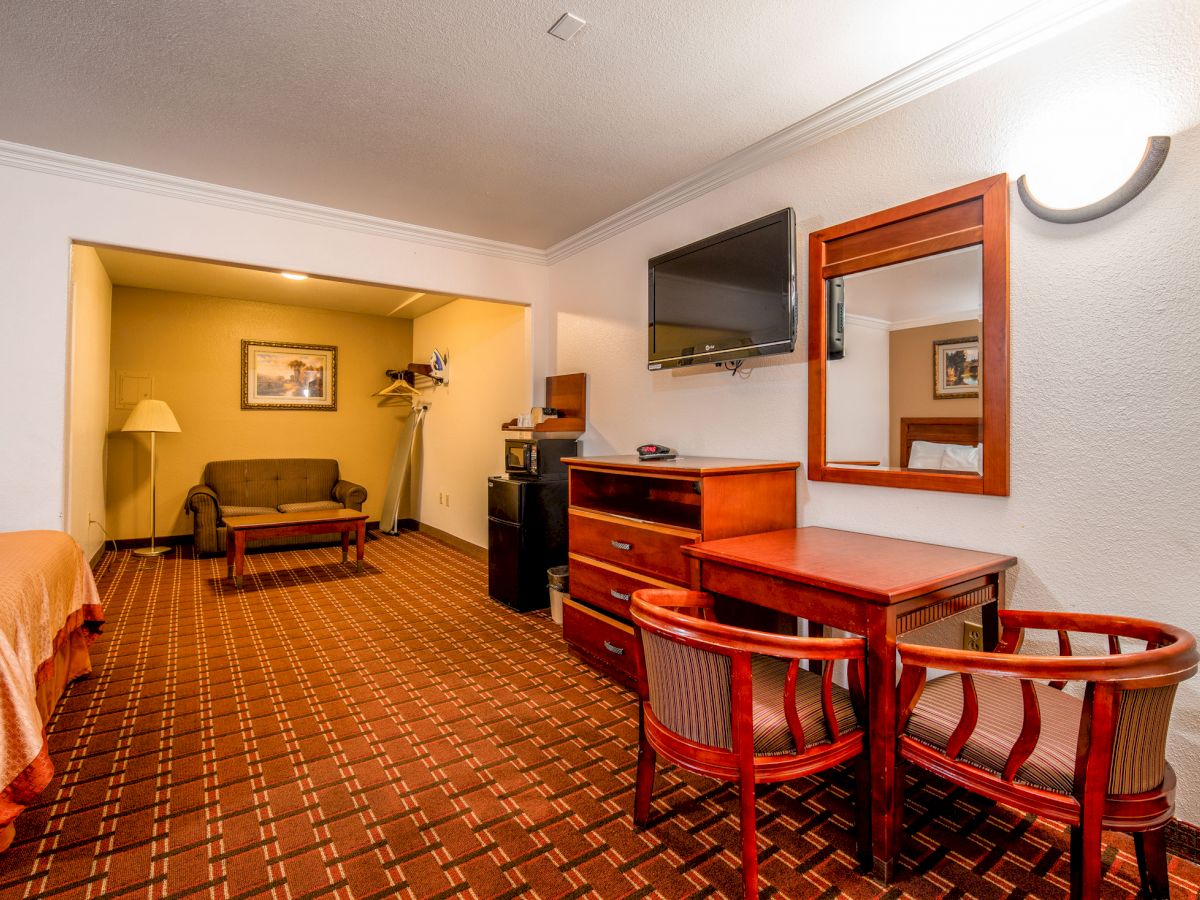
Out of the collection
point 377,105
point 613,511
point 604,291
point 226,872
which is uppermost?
point 377,105

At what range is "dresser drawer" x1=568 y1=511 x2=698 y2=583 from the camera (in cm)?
231

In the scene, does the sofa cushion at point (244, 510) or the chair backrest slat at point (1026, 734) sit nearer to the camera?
the chair backrest slat at point (1026, 734)

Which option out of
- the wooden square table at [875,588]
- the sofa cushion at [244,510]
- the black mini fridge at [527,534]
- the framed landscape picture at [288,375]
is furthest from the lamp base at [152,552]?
the wooden square table at [875,588]

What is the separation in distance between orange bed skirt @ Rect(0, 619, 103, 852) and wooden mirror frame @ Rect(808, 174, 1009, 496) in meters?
2.74

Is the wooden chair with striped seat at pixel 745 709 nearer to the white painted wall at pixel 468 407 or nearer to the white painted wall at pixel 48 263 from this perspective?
the white painted wall at pixel 48 263

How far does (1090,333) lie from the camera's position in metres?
1.72

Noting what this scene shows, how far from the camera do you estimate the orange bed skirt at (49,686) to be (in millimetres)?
1550

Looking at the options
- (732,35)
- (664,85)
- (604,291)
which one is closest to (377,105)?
(664,85)

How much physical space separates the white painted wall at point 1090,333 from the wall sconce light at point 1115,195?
3cm

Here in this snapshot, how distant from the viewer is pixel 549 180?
302cm

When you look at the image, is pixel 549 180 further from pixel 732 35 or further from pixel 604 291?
pixel 732 35

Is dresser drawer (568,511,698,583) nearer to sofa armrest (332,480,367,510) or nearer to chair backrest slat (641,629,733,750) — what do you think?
chair backrest slat (641,629,733,750)

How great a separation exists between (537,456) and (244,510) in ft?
11.9

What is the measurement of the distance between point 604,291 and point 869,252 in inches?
71.6
